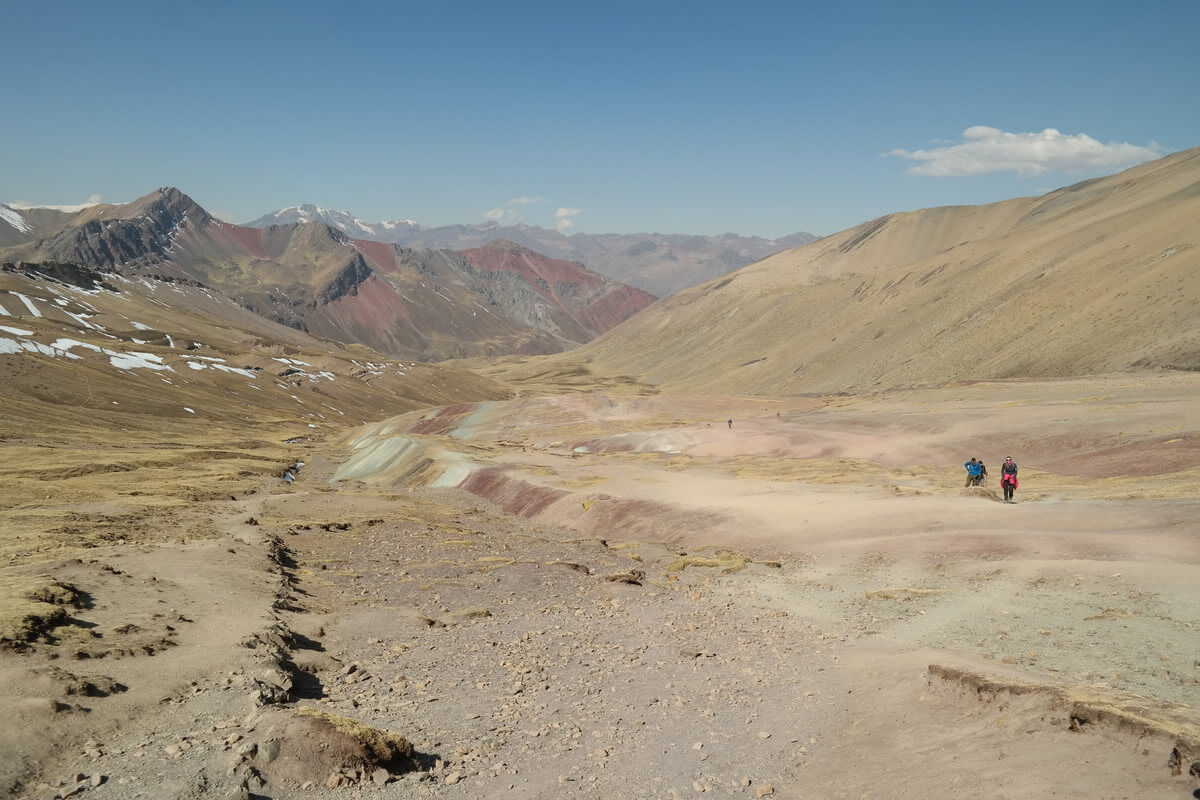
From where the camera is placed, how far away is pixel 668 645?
79.9 feet

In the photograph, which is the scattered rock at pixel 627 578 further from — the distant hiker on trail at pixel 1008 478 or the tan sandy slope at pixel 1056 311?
the tan sandy slope at pixel 1056 311

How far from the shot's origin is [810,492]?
164 ft

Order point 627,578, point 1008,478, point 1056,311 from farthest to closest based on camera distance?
point 1056,311, point 1008,478, point 627,578

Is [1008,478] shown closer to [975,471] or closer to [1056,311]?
[975,471]

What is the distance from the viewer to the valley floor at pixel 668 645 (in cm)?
1402

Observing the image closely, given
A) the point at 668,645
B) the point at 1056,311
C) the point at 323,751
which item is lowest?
the point at 668,645

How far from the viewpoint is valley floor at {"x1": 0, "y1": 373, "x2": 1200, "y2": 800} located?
46.0 ft

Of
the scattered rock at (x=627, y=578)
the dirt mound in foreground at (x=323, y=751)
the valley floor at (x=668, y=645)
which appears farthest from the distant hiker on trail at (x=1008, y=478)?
the dirt mound in foreground at (x=323, y=751)

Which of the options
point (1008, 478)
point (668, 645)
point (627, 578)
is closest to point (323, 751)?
point (668, 645)

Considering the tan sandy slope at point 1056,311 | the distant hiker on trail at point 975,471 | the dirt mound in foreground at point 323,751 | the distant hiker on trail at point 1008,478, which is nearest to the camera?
the dirt mound in foreground at point 323,751

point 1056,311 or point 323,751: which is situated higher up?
point 1056,311

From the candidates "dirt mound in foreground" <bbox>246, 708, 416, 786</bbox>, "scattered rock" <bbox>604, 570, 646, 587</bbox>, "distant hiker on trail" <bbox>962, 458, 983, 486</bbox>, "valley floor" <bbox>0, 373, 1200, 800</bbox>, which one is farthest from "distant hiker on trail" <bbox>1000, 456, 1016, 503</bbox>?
"dirt mound in foreground" <bbox>246, 708, 416, 786</bbox>

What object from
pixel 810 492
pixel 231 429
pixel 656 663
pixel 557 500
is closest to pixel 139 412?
pixel 231 429

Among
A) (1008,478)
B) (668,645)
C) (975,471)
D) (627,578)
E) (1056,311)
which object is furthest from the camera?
(1056,311)
